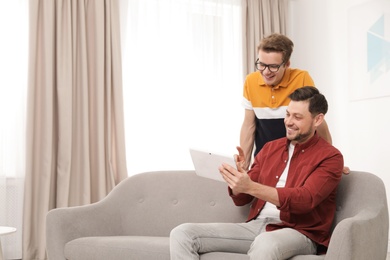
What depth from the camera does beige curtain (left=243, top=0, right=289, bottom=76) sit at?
5.42 meters

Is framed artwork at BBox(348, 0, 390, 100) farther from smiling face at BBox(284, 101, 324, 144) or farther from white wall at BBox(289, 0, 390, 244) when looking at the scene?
smiling face at BBox(284, 101, 324, 144)

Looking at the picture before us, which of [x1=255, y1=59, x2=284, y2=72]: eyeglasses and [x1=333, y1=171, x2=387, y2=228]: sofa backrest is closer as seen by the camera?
[x1=333, y1=171, x2=387, y2=228]: sofa backrest

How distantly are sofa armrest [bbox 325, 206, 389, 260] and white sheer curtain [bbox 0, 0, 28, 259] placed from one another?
287 centimetres

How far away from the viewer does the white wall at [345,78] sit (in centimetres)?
453

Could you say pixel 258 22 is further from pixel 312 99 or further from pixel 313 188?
pixel 313 188

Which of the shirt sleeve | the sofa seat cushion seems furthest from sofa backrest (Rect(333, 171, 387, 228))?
the sofa seat cushion

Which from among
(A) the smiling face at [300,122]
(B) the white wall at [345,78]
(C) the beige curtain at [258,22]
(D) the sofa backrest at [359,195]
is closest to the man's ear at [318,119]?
(A) the smiling face at [300,122]

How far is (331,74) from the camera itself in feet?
16.9

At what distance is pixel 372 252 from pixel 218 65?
3228mm

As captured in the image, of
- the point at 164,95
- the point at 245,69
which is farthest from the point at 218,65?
the point at 164,95

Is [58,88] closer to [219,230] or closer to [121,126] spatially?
[121,126]

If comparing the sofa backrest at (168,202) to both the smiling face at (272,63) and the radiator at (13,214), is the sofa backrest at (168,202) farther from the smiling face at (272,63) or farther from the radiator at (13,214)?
the radiator at (13,214)

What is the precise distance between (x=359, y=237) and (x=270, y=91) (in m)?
1.04

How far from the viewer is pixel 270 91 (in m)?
2.97
